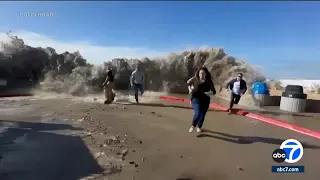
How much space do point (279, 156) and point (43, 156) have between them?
3.09m

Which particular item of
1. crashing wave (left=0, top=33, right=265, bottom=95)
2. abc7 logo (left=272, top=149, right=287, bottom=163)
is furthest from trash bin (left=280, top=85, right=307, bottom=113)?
abc7 logo (left=272, top=149, right=287, bottom=163)

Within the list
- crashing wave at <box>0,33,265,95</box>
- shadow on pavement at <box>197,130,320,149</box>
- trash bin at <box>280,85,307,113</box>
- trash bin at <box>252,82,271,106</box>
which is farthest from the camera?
crashing wave at <box>0,33,265,95</box>

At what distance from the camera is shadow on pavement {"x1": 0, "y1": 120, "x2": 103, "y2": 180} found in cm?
399

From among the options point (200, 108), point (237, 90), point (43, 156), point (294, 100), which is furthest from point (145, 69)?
point (43, 156)

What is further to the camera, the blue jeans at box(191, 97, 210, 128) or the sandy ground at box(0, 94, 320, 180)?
the blue jeans at box(191, 97, 210, 128)

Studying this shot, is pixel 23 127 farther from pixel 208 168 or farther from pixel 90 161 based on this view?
pixel 208 168

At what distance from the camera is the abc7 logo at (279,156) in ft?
13.0

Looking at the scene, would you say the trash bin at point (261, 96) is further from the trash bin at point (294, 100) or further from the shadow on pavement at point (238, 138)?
the shadow on pavement at point (238, 138)

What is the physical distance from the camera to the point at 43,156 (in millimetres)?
4641

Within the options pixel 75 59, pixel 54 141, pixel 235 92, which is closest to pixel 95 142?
pixel 54 141

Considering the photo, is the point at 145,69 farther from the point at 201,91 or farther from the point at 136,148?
the point at 136,148

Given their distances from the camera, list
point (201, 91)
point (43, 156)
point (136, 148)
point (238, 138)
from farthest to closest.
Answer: point (201, 91), point (238, 138), point (136, 148), point (43, 156)

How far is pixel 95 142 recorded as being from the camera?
18.0ft

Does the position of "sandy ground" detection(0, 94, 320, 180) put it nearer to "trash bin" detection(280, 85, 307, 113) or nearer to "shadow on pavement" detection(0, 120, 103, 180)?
"shadow on pavement" detection(0, 120, 103, 180)
